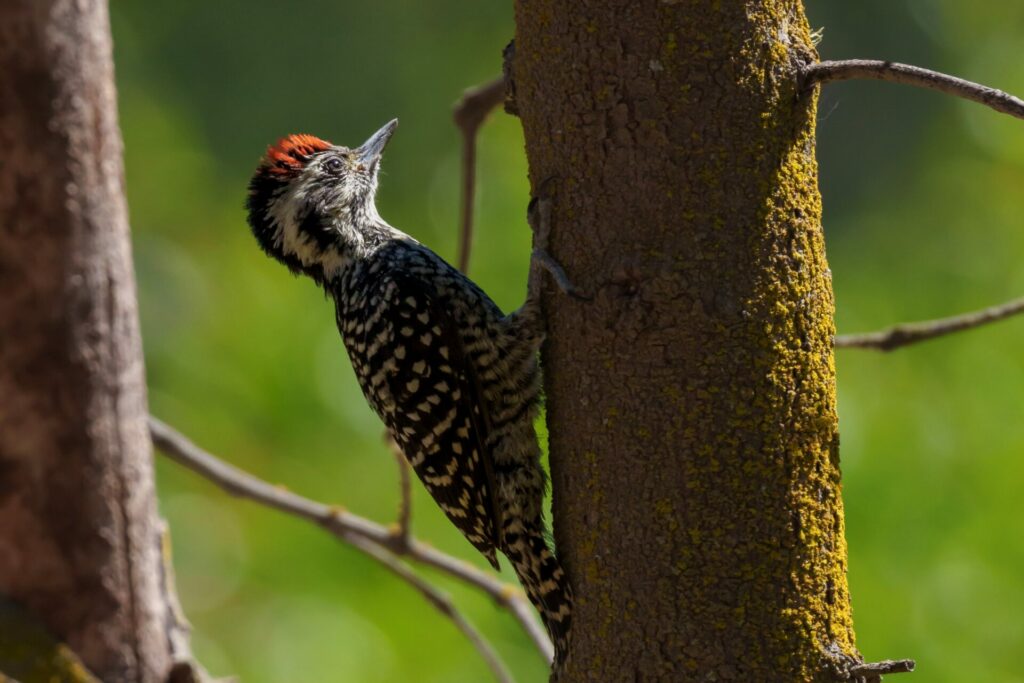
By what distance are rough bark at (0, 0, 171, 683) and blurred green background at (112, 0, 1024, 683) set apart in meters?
3.39

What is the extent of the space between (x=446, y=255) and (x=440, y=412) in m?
3.81

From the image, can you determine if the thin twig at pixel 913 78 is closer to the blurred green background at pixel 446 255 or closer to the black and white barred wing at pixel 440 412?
the black and white barred wing at pixel 440 412

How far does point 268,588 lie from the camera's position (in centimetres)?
704

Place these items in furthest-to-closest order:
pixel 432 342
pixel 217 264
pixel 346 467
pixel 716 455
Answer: pixel 217 264
pixel 346 467
pixel 432 342
pixel 716 455

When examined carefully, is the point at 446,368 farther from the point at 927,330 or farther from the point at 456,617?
the point at 927,330

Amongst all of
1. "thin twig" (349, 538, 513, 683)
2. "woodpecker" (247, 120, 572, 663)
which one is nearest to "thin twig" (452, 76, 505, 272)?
"woodpecker" (247, 120, 572, 663)

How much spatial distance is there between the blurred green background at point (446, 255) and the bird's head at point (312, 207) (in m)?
2.53

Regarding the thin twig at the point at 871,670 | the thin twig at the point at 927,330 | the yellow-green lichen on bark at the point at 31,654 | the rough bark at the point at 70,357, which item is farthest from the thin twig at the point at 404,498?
the thin twig at the point at 871,670

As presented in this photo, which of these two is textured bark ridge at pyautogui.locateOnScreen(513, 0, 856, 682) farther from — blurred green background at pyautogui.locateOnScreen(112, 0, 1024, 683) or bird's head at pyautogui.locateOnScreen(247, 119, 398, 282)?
blurred green background at pyautogui.locateOnScreen(112, 0, 1024, 683)

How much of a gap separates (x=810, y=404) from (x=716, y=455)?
0.19 metres

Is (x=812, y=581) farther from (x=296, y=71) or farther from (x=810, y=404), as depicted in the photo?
(x=296, y=71)

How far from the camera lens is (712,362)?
81.2 inches

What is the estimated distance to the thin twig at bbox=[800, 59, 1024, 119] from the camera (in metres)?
1.81

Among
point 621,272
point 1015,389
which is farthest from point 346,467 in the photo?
point 621,272
